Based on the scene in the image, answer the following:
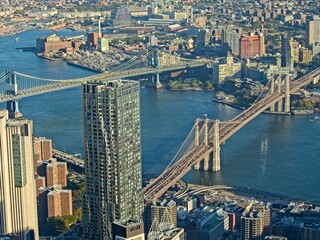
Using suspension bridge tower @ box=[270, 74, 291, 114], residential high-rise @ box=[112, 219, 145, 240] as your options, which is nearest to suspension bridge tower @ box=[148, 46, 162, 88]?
suspension bridge tower @ box=[270, 74, 291, 114]

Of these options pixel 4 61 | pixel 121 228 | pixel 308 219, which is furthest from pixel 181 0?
pixel 121 228

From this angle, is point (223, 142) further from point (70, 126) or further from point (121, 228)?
point (121, 228)

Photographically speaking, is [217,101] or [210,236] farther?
[217,101]

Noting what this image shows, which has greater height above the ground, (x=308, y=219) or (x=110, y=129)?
(x=110, y=129)

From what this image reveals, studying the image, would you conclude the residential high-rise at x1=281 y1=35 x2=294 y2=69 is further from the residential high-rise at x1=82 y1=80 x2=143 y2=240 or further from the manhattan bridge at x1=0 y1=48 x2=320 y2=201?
the residential high-rise at x1=82 y1=80 x2=143 y2=240

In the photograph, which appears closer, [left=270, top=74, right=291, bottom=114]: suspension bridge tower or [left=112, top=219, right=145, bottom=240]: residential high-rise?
[left=112, top=219, right=145, bottom=240]: residential high-rise

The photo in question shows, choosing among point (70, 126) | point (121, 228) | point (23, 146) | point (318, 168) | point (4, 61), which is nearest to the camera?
point (121, 228)

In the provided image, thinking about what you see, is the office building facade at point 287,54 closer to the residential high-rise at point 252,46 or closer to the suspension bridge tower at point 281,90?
the residential high-rise at point 252,46
